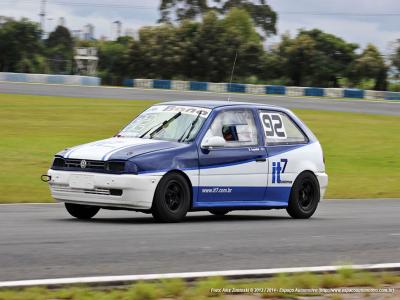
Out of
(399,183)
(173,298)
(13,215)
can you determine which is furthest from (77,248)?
(399,183)

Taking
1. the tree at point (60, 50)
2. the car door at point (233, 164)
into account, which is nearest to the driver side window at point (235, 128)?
the car door at point (233, 164)

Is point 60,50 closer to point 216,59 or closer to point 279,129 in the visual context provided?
point 216,59

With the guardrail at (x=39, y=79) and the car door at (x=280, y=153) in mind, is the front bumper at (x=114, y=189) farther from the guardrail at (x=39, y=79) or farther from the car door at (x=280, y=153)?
the guardrail at (x=39, y=79)

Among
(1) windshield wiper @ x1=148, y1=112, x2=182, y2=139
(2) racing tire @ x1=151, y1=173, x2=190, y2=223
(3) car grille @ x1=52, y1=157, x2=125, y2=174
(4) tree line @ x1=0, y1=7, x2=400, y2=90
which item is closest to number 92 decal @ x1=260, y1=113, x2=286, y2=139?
(1) windshield wiper @ x1=148, y1=112, x2=182, y2=139

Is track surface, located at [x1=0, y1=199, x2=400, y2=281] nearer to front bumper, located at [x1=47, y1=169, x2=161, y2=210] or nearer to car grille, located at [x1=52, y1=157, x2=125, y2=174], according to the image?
front bumper, located at [x1=47, y1=169, x2=161, y2=210]

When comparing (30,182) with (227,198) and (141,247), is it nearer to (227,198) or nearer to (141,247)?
(227,198)

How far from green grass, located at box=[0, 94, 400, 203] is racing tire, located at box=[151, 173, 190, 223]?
4.79 metres

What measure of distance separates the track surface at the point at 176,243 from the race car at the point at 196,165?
0.91 feet

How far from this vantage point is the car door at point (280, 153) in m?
12.8

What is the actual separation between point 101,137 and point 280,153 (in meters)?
18.3

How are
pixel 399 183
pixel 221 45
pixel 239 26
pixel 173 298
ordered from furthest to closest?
pixel 239 26 < pixel 221 45 < pixel 399 183 < pixel 173 298

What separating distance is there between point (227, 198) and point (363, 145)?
21.3 metres

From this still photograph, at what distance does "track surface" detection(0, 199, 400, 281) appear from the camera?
7.60 metres

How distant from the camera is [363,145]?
3272 centimetres
